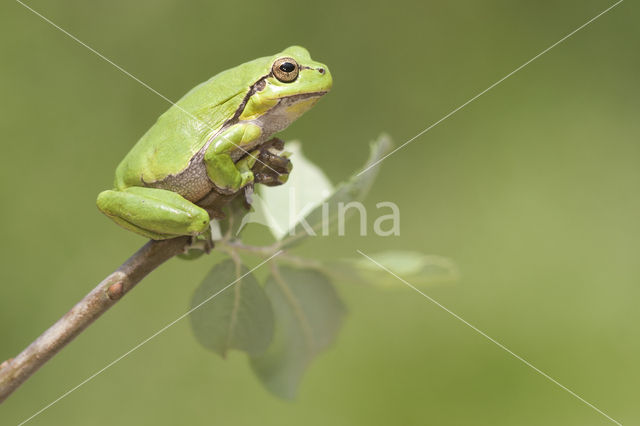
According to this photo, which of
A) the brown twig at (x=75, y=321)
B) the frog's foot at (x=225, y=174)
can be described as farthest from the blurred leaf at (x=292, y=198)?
the brown twig at (x=75, y=321)

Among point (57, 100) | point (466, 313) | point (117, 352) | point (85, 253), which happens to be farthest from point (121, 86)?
point (466, 313)

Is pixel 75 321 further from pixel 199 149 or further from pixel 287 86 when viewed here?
pixel 287 86

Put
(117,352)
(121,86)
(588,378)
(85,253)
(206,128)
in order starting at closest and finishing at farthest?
(206,128), (588,378), (117,352), (85,253), (121,86)

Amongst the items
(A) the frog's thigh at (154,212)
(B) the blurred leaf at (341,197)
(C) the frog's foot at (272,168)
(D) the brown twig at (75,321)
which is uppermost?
(B) the blurred leaf at (341,197)

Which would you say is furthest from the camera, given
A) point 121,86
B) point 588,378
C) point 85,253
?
point 121,86

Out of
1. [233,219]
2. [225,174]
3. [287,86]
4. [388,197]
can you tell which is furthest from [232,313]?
[388,197]

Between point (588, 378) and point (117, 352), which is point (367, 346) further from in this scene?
point (117, 352)

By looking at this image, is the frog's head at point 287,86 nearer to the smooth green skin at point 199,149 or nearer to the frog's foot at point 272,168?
the smooth green skin at point 199,149
